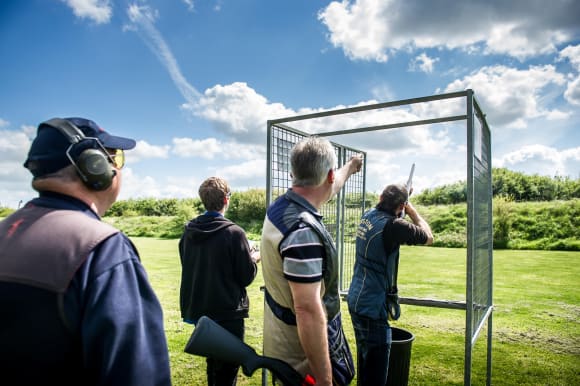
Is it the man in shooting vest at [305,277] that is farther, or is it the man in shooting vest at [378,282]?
the man in shooting vest at [378,282]

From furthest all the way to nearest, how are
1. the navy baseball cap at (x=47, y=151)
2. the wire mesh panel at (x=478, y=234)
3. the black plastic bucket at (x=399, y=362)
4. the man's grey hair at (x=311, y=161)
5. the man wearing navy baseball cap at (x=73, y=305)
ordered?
1. the black plastic bucket at (x=399, y=362)
2. the wire mesh panel at (x=478, y=234)
3. the man's grey hair at (x=311, y=161)
4. the navy baseball cap at (x=47, y=151)
5. the man wearing navy baseball cap at (x=73, y=305)

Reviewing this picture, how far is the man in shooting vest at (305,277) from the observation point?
1.57 meters

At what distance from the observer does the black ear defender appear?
117cm

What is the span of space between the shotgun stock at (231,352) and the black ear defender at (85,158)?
794 millimetres

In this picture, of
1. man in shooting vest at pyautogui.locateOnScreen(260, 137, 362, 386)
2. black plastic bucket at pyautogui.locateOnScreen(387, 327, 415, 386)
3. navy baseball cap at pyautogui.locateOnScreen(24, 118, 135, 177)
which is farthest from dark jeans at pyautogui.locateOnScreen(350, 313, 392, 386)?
navy baseball cap at pyautogui.locateOnScreen(24, 118, 135, 177)

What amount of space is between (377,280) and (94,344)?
82.2 inches

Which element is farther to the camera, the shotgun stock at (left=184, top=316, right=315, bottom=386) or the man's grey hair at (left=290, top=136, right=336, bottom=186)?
the man's grey hair at (left=290, top=136, right=336, bottom=186)

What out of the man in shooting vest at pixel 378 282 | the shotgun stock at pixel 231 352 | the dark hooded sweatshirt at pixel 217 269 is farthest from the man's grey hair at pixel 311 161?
the dark hooded sweatshirt at pixel 217 269

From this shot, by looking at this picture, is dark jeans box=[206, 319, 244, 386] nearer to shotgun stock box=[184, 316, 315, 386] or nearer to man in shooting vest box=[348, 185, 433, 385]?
man in shooting vest box=[348, 185, 433, 385]

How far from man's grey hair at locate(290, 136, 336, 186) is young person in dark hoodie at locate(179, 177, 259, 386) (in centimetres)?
128

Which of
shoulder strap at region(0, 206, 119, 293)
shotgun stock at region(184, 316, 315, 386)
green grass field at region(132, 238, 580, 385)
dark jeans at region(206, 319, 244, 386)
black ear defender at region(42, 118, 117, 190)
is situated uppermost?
black ear defender at region(42, 118, 117, 190)

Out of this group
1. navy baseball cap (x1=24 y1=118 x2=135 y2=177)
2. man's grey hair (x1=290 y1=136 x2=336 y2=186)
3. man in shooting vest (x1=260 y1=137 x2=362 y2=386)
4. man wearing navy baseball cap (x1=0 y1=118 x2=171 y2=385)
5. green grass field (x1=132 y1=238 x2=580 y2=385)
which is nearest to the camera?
man wearing navy baseball cap (x1=0 y1=118 x2=171 y2=385)

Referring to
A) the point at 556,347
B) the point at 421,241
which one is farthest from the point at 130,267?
the point at 556,347

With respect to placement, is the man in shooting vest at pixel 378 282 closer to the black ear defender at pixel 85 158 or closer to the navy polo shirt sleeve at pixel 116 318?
the navy polo shirt sleeve at pixel 116 318
